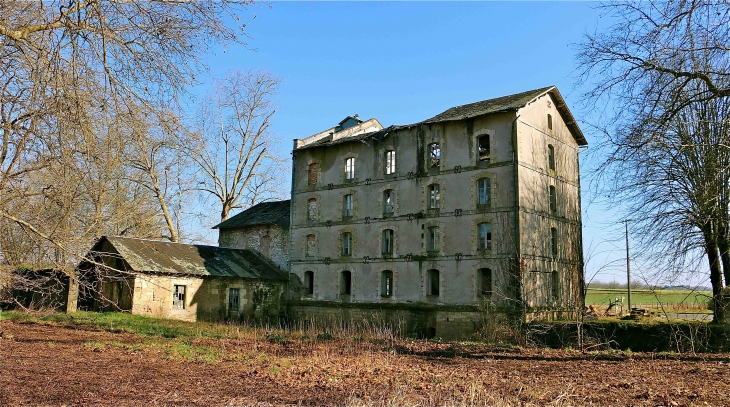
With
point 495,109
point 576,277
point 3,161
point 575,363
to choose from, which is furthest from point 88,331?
point 576,277

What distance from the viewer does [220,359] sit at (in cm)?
1319

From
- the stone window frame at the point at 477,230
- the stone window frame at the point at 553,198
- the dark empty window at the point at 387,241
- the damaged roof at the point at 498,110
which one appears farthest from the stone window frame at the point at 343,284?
the stone window frame at the point at 553,198

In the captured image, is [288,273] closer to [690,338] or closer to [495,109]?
[495,109]

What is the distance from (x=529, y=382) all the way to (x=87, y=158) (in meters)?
8.47

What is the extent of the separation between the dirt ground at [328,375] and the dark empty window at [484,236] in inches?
325

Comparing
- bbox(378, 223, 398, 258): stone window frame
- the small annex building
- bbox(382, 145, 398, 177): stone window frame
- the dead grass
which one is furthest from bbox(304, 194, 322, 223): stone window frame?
the dead grass

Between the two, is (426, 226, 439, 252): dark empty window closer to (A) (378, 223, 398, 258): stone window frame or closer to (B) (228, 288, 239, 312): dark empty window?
(A) (378, 223, 398, 258): stone window frame

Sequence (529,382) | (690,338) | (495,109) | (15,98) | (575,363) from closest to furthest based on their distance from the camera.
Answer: (15,98)
(529,382)
(575,363)
(690,338)
(495,109)

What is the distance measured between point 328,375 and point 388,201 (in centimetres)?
1834

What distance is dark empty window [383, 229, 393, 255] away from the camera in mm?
28328

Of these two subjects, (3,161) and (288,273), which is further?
(288,273)

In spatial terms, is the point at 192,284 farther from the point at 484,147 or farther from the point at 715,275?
the point at 715,275

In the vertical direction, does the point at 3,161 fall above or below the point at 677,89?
below

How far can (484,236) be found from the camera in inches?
989
